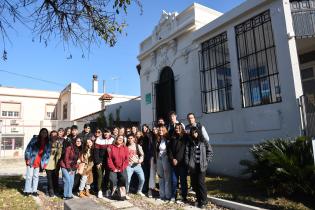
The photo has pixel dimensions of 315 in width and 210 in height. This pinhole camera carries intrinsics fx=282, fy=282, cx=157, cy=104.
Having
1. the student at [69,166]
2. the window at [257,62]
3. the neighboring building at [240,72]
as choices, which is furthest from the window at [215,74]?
the student at [69,166]

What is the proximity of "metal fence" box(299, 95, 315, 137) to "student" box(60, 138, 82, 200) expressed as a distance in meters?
5.94

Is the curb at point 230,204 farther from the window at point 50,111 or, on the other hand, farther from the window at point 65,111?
the window at point 50,111

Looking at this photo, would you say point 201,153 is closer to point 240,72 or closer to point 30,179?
point 240,72

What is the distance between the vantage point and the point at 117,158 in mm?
7023

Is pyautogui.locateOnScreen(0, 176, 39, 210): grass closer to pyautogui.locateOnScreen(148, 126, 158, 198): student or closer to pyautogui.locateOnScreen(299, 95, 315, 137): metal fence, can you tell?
pyautogui.locateOnScreen(148, 126, 158, 198): student

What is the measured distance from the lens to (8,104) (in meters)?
29.5

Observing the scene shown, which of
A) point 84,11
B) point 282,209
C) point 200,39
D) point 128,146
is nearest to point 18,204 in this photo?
point 128,146

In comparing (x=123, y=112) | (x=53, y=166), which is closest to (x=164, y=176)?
(x=53, y=166)

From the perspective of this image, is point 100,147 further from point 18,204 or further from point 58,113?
point 58,113

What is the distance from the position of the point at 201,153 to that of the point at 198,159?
151 mm

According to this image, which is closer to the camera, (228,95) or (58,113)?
(228,95)

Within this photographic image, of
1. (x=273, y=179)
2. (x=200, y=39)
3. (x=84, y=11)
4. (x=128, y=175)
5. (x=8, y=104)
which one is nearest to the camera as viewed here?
(x=273, y=179)

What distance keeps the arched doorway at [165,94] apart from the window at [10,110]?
877 inches

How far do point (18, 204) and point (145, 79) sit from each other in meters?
8.87
